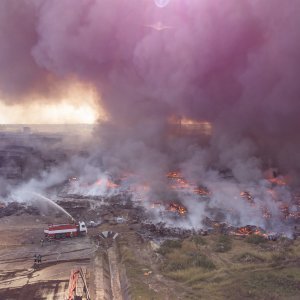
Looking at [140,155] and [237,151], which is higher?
[140,155]

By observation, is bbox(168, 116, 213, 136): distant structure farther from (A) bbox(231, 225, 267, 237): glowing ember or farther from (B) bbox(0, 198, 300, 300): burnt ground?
(A) bbox(231, 225, 267, 237): glowing ember

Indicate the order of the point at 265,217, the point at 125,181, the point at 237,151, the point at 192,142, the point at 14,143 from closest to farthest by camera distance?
the point at 265,217, the point at 237,151, the point at 125,181, the point at 192,142, the point at 14,143

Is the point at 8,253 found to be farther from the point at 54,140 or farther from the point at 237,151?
the point at 54,140

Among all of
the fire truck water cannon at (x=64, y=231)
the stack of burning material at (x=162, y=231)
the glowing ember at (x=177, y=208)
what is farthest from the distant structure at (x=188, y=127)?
the fire truck water cannon at (x=64, y=231)

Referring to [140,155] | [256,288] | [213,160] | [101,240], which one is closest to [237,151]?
[213,160]

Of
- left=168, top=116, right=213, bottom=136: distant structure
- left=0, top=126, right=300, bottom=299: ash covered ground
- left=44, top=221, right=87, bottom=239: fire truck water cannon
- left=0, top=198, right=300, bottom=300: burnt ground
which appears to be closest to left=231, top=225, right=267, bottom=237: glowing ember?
left=0, top=126, right=300, bottom=299: ash covered ground

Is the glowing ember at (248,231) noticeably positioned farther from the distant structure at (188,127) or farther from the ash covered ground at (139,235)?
the distant structure at (188,127)

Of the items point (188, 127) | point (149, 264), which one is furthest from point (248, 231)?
point (188, 127)
